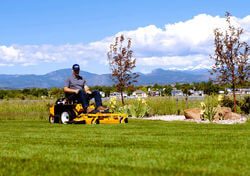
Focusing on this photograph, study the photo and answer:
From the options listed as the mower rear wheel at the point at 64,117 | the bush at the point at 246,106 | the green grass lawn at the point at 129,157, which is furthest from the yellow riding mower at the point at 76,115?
the bush at the point at 246,106

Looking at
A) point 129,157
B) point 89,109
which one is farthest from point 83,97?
point 129,157

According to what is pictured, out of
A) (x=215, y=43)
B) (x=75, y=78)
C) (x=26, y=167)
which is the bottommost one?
(x=26, y=167)

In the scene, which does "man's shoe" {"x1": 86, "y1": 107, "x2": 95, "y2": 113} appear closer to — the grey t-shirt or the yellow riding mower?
the yellow riding mower

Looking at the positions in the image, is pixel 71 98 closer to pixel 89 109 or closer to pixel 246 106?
pixel 89 109

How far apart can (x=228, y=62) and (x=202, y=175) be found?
479 inches

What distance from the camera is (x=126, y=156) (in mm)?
4531

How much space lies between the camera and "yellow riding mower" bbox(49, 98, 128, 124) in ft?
35.2

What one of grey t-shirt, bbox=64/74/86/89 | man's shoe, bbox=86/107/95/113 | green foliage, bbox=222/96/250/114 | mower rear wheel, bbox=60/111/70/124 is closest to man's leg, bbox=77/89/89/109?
man's shoe, bbox=86/107/95/113

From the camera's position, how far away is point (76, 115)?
11.1 meters

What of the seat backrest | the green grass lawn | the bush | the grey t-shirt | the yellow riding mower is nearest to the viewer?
the green grass lawn

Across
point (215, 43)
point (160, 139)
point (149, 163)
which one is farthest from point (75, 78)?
point (149, 163)

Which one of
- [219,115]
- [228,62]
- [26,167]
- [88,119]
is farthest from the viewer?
[228,62]

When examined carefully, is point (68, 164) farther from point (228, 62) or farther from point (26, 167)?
point (228, 62)

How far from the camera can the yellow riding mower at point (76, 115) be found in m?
10.7
